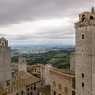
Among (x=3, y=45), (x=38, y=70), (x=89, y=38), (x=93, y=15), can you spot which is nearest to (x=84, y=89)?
(x=89, y=38)

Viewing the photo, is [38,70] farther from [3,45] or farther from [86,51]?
[86,51]

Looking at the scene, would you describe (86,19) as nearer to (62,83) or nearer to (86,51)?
(86,51)

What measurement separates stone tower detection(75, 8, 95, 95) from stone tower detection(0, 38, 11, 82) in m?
13.7

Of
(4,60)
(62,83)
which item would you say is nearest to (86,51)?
(62,83)

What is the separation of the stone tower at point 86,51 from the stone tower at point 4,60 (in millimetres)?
13678

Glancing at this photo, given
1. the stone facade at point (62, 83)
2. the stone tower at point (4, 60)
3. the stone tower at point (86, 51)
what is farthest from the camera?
the stone tower at point (4, 60)

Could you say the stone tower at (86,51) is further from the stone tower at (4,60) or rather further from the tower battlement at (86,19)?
the stone tower at (4,60)

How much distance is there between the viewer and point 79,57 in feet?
75.7

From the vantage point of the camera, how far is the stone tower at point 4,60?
108 feet

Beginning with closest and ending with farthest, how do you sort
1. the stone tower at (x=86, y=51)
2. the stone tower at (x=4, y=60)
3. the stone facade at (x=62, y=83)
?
the stone tower at (x=86, y=51) < the stone facade at (x=62, y=83) < the stone tower at (x=4, y=60)

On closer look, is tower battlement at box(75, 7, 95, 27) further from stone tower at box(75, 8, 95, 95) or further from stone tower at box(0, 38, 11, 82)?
stone tower at box(0, 38, 11, 82)

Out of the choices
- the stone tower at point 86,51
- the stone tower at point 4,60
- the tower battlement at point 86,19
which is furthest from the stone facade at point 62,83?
the tower battlement at point 86,19

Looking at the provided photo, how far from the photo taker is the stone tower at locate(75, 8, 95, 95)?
71.3 ft

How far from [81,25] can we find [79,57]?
3282 mm
